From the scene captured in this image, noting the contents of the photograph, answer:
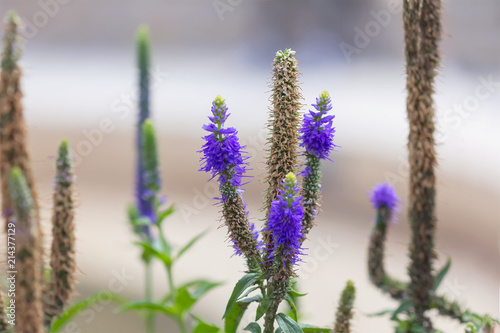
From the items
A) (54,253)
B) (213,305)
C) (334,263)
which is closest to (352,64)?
(334,263)

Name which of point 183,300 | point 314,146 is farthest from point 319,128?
point 183,300

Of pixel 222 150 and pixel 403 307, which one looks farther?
pixel 403 307

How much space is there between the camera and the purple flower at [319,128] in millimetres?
539

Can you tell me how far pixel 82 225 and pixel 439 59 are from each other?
7.03 feet

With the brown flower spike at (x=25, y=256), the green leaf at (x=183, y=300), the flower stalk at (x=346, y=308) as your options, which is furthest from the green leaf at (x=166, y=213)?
the brown flower spike at (x=25, y=256)

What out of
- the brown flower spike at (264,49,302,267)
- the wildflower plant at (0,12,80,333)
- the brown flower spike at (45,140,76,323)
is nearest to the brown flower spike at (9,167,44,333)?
the wildflower plant at (0,12,80,333)

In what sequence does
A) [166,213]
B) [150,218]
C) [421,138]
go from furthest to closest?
[150,218]
[166,213]
[421,138]

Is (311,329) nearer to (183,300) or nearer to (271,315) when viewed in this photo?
(271,315)

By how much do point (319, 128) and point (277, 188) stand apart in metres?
0.07

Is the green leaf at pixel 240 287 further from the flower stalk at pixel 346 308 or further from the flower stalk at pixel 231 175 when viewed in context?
the flower stalk at pixel 346 308

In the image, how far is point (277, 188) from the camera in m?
0.54

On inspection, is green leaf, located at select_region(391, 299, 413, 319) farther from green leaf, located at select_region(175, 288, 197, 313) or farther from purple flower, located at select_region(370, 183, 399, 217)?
green leaf, located at select_region(175, 288, 197, 313)

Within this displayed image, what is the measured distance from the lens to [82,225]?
8.43 ft

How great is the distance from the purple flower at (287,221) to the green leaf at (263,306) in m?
0.04
